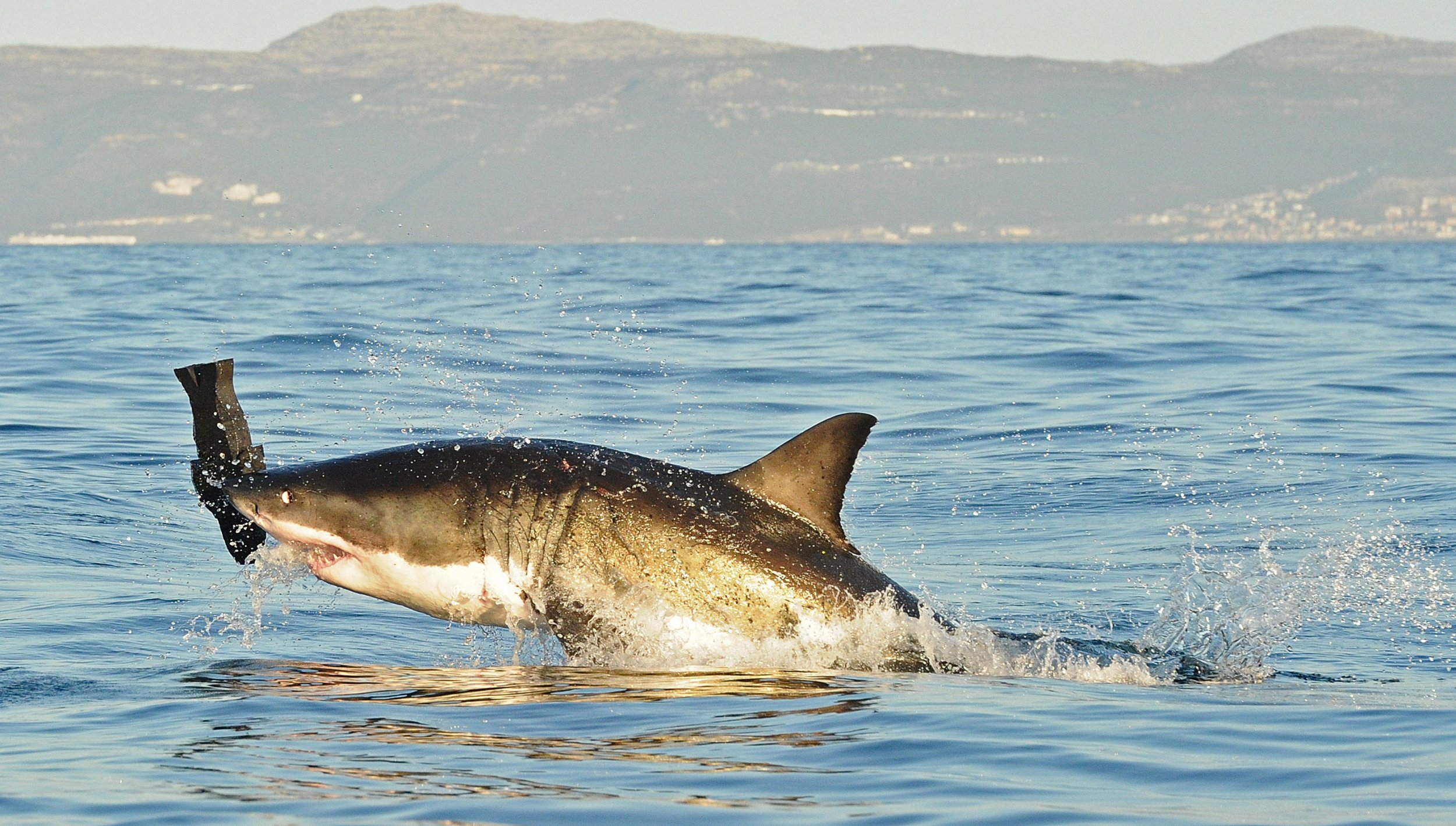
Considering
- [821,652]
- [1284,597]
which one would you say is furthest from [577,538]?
[1284,597]

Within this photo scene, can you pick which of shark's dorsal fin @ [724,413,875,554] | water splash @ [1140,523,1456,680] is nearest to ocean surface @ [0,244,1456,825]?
water splash @ [1140,523,1456,680]

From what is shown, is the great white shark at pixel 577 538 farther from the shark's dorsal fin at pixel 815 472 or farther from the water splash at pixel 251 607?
the water splash at pixel 251 607

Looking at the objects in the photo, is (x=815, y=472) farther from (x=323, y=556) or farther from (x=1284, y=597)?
(x=1284, y=597)

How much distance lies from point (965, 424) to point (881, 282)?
33354 mm

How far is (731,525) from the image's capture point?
829 centimetres

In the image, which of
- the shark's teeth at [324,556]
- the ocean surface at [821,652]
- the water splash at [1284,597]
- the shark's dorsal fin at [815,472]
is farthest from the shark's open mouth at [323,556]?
the water splash at [1284,597]

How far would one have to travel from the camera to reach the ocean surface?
6.45m

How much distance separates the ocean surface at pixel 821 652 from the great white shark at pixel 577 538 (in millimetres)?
319

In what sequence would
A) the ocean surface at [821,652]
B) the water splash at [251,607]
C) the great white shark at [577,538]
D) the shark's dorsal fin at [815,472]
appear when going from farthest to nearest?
the water splash at [251,607] → the great white shark at [577,538] → the shark's dorsal fin at [815,472] → the ocean surface at [821,652]

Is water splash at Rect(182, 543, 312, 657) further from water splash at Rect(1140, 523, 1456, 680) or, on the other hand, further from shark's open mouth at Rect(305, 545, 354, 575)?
water splash at Rect(1140, 523, 1456, 680)

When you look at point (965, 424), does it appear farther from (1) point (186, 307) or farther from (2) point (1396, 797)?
(1) point (186, 307)

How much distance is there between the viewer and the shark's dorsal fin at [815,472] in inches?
317

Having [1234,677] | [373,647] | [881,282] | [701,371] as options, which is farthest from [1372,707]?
[881,282]

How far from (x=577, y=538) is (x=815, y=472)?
3.65 ft
